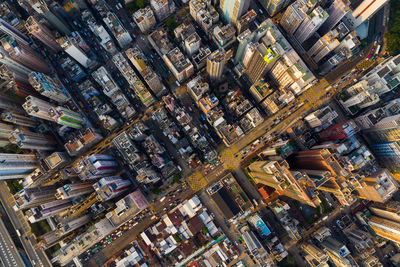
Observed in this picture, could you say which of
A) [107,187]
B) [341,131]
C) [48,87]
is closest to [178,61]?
[48,87]

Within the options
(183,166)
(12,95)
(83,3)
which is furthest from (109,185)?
(83,3)

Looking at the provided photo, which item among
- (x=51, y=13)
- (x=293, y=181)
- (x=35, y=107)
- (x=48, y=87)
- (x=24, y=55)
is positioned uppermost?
(x=51, y=13)

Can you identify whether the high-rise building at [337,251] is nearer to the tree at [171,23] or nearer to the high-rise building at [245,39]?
the high-rise building at [245,39]

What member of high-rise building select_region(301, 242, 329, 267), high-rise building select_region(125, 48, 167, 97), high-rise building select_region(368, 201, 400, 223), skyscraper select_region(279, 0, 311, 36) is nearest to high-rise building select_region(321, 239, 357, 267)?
high-rise building select_region(301, 242, 329, 267)

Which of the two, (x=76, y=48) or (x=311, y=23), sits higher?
(x=76, y=48)

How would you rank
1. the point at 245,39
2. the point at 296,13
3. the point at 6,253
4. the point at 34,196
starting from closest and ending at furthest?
the point at 34,196, the point at 245,39, the point at 296,13, the point at 6,253

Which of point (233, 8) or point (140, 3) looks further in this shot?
point (140, 3)

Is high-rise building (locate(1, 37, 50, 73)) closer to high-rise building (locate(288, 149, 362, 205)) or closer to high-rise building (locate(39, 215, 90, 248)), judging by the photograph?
high-rise building (locate(39, 215, 90, 248))

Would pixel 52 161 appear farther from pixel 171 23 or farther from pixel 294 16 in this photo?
pixel 294 16
